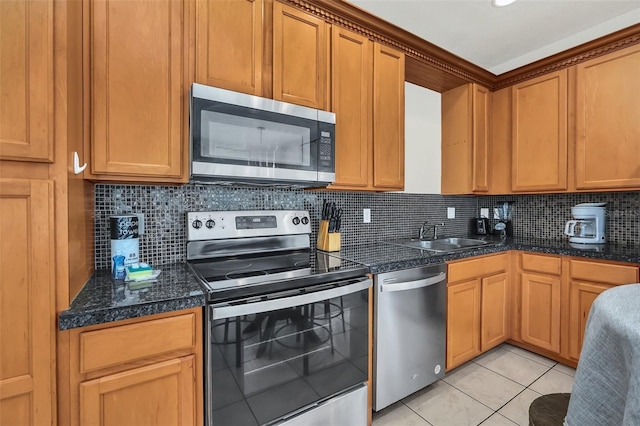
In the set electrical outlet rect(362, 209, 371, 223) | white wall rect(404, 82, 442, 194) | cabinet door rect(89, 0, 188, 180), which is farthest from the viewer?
white wall rect(404, 82, 442, 194)

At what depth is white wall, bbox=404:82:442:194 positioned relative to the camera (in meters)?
2.65

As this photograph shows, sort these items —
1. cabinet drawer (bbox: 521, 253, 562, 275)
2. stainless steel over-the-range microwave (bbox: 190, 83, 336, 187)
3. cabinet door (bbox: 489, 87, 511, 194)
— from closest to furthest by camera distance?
stainless steel over-the-range microwave (bbox: 190, 83, 336, 187)
cabinet drawer (bbox: 521, 253, 562, 275)
cabinet door (bbox: 489, 87, 511, 194)

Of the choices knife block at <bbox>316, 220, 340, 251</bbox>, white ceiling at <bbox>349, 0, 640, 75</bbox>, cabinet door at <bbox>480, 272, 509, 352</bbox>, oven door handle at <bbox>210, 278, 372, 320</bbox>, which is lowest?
cabinet door at <bbox>480, 272, 509, 352</bbox>

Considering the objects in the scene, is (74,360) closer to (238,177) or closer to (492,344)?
(238,177)

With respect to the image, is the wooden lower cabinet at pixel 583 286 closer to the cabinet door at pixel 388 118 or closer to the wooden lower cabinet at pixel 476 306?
the wooden lower cabinet at pixel 476 306

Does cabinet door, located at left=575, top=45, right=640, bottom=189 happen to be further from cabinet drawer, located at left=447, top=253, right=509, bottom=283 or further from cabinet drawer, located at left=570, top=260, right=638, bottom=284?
cabinet drawer, located at left=447, top=253, right=509, bottom=283

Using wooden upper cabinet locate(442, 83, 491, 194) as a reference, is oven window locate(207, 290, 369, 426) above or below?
below

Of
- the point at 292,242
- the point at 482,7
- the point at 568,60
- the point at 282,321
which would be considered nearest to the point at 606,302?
the point at 282,321

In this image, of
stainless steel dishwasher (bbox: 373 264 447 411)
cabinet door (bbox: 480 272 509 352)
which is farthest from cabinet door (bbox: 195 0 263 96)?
cabinet door (bbox: 480 272 509 352)

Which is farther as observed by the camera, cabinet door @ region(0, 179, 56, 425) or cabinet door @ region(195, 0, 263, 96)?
cabinet door @ region(195, 0, 263, 96)

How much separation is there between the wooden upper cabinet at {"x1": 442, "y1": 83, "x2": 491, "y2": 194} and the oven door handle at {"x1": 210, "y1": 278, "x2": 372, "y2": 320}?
69.1 inches

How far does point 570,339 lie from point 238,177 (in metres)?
2.62

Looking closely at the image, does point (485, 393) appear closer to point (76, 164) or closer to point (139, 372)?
point (139, 372)

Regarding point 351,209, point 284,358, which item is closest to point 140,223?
point 284,358
